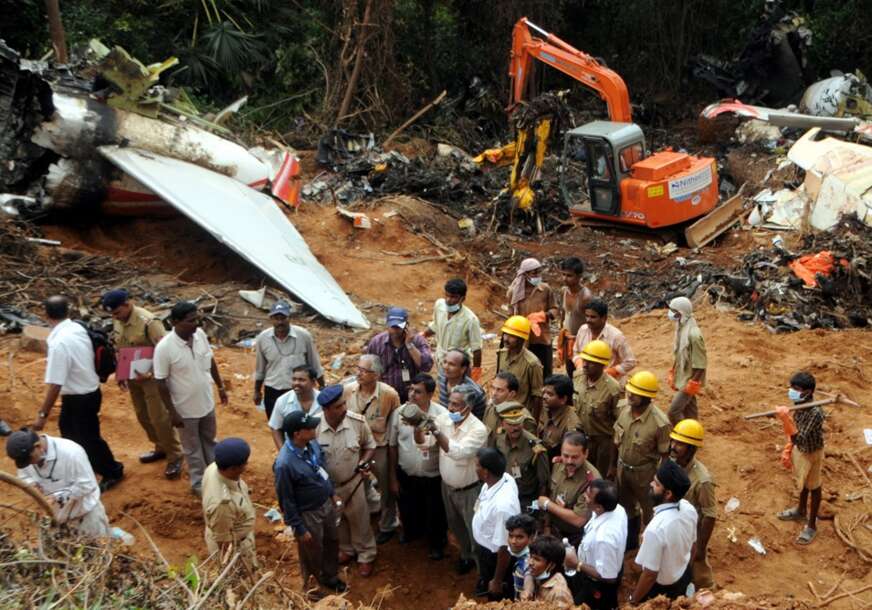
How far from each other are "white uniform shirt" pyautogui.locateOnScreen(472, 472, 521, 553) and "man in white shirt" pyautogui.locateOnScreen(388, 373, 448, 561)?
695 mm

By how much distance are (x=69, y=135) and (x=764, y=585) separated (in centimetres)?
922

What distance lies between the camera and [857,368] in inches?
358

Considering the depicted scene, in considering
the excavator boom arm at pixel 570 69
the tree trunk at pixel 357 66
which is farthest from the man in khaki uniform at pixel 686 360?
the tree trunk at pixel 357 66

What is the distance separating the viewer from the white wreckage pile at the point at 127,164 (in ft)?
35.0

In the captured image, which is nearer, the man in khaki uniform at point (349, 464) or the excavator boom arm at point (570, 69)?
the man in khaki uniform at point (349, 464)

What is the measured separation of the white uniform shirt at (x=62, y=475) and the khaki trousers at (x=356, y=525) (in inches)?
65.5

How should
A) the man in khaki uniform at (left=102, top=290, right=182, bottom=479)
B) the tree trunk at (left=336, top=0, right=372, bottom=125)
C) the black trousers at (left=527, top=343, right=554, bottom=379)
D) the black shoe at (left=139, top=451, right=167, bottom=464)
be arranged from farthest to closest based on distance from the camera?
the tree trunk at (left=336, top=0, right=372, bottom=125) → the black trousers at (left=527, top=343, right=554, bottom=379) → the black shoe at (left=139, top=451, right=167, bottom=464) → the man in khaki uniform at (left=102, top=290, right=182, bottom=479)

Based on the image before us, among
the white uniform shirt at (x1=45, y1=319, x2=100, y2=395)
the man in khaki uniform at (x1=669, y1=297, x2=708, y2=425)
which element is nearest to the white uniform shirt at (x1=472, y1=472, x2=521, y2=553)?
the man in khaki uniform at (x1=669, y1=297, x2=708, y2=425)

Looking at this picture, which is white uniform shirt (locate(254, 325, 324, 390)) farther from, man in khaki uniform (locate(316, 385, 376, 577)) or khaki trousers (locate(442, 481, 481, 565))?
khaki trousers (locate(442, 481, 481, 565))

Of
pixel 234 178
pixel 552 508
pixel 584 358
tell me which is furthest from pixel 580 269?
pixel 234 178

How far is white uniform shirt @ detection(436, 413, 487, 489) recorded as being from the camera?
585 cm

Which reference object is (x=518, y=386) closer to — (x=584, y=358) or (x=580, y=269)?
(x=584, y=358)

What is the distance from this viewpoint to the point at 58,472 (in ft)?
16.6

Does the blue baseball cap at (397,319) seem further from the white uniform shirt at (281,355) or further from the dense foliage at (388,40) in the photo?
the dense foliage at (388,40)
